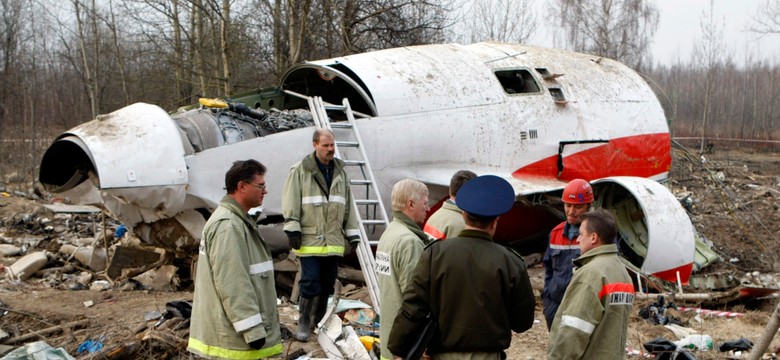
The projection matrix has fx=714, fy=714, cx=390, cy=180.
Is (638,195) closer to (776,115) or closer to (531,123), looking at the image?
(531,123)

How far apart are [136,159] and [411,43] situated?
11.5m

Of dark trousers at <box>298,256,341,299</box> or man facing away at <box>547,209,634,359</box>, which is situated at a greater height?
man facing away at <box>547,209,634,359</box>

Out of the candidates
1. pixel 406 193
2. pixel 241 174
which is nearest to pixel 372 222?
pixel 406 193

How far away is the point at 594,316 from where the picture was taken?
3.75 meters

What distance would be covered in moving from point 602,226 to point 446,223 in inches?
43.9

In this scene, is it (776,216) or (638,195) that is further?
(776,216)

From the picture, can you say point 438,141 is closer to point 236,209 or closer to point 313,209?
point 313,209

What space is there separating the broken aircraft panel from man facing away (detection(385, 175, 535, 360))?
4.60 meters

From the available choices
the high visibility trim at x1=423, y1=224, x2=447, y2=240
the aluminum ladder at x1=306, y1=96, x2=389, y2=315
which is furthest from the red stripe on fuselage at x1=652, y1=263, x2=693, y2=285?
the high visibility trim at x1=423, y1=224, x2=447, y2=240

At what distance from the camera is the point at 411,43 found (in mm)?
17906

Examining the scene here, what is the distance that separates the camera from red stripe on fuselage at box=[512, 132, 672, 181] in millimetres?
10000

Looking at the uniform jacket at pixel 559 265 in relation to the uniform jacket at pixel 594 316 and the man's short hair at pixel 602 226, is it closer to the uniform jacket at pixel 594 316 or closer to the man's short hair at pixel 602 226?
the man's short hair at pixel 602 226

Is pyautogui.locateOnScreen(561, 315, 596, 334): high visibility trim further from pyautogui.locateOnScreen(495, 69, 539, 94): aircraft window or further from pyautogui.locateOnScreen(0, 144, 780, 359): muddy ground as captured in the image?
pyautogui.locateOnScreen(495, 69, 539, 94): aircraft window

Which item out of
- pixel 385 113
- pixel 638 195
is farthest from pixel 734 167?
pixel 385 113
